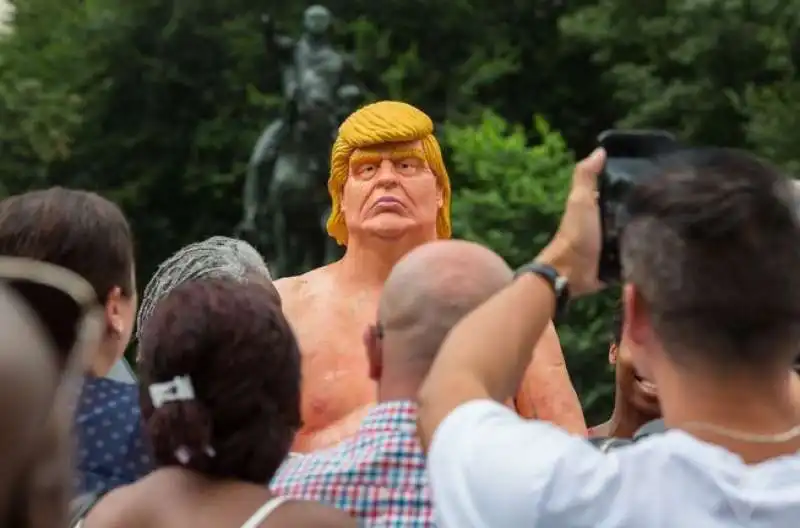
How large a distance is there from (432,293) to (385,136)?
1.86 meters

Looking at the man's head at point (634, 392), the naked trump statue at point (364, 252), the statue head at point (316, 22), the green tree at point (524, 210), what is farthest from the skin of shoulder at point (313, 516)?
the statue head at point (316, 22)

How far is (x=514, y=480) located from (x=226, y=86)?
1833 cm

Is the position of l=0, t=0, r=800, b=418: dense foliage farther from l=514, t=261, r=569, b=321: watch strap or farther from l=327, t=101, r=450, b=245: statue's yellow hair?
l=514, t=261, r=569, b=321: watch strap

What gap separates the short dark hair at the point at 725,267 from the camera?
1.52 m

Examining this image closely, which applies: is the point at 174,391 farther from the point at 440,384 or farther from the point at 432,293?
the point at 440,384

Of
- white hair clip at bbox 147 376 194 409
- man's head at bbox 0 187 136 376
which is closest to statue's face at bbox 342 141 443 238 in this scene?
man's head at bbox 0 187 136 376

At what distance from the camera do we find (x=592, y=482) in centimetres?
145

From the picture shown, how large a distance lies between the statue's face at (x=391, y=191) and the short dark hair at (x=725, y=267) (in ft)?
7.67

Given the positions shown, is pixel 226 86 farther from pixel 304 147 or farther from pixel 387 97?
pixel 304 147

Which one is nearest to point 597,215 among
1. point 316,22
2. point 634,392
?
point 634,392

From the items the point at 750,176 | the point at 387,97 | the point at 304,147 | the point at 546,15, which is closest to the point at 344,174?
the point at 750,176

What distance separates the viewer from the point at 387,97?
17.7 m

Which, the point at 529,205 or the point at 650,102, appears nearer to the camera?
the point at 529,205

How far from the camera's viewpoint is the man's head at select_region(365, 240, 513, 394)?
209 centimetres
